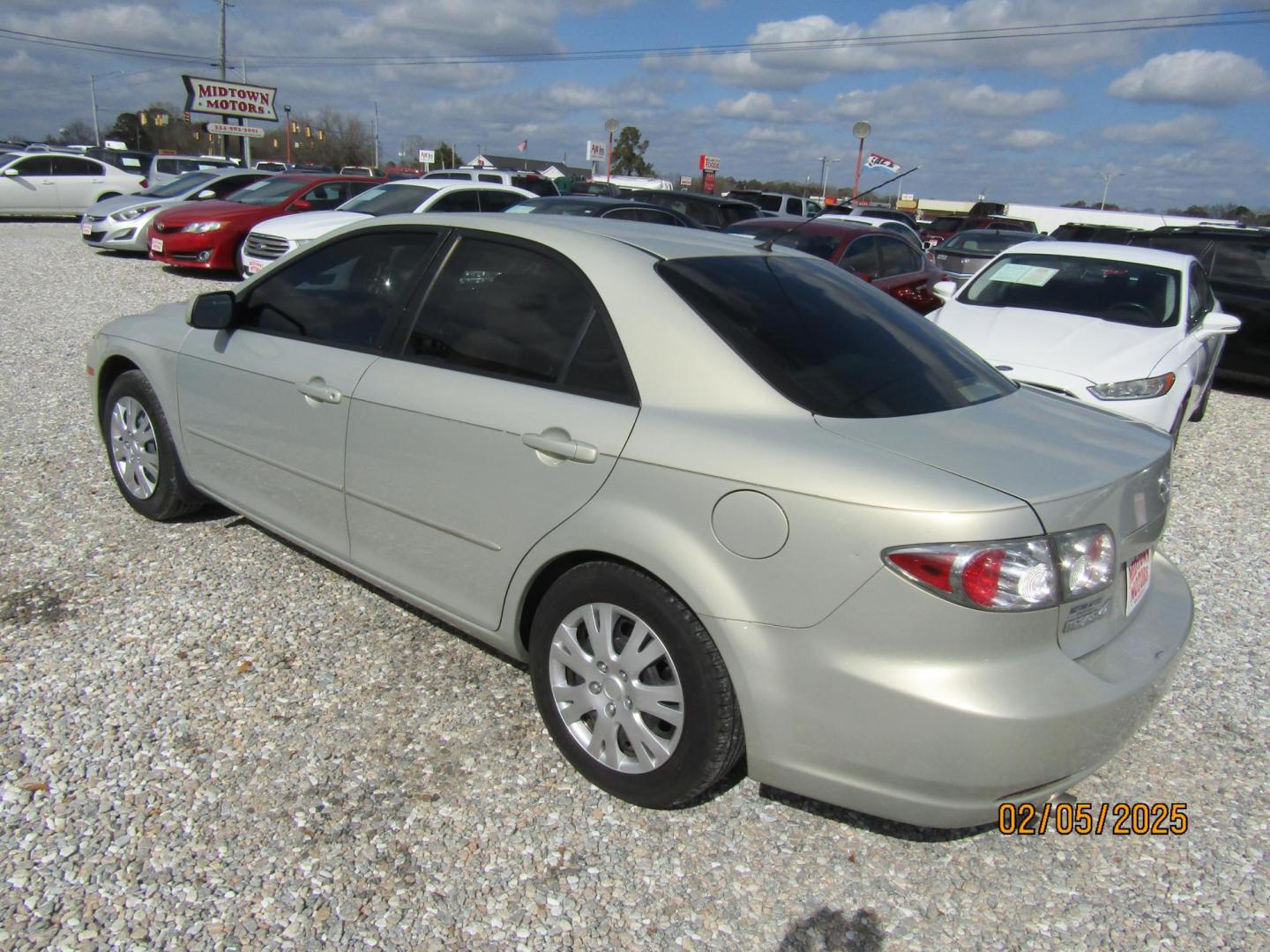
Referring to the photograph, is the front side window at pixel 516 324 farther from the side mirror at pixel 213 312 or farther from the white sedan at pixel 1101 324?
the white sedan at pixel 1101 324

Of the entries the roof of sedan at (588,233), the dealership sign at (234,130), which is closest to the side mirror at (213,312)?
the roof of sedan at (588,233)

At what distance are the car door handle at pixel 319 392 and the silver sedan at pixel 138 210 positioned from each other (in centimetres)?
1281

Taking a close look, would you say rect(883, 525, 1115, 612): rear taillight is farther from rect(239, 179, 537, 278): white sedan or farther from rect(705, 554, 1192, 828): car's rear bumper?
rect(239, 179, 537, 278): white sedan

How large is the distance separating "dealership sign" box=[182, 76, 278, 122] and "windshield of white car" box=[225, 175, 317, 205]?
17.9m

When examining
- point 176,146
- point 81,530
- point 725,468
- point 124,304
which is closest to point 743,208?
point 124,304

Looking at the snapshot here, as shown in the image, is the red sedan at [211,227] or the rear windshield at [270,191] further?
the rear windshield at [270,191]

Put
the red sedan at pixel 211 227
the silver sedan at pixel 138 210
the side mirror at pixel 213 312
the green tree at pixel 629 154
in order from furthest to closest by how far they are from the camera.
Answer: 1. the green tree at pixel 629 154
2. the silver sedan at pixel 138 210
3. the red sedan at pixel 211 227
4. the side mirror at pixel 213 312

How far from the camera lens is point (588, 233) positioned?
303cm

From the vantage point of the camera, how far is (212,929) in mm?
2182

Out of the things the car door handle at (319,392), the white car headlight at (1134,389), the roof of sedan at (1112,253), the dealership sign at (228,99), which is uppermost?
the dealership sign at (228,99)

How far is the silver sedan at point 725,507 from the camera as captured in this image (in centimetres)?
213

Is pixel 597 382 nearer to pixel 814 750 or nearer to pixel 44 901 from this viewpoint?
pixel 814 750

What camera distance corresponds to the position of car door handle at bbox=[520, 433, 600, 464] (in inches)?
101
